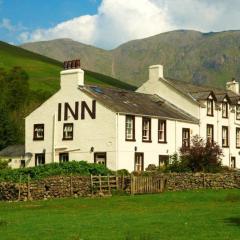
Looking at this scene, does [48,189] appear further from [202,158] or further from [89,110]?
[202,158]

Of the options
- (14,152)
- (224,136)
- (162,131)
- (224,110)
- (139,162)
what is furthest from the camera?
(224,110)

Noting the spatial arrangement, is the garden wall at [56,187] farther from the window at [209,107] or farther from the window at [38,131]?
the window at [209,107]

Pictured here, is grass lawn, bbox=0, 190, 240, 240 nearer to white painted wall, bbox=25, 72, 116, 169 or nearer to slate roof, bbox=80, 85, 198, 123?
white painted wall, bbox=25, 72, 116, 169

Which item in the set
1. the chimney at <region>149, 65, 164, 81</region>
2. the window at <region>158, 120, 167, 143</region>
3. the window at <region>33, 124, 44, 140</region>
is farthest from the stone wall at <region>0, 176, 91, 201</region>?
the chimney at <region>149, 65, 164, 81</region>

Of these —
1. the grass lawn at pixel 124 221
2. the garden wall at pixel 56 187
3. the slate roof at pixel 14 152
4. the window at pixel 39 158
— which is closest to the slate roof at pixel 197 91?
the window at pixel 39 158

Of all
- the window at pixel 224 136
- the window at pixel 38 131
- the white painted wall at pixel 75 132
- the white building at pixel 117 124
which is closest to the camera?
the white painted wall at pixel 75 132

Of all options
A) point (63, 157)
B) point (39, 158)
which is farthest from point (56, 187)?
point (39, 158)

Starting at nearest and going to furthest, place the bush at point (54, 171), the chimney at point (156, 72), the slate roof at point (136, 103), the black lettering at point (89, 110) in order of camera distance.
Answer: the bush at point (54, 171) < the black lettering at point (89, 110) < the slate roof at point (136, 103) < the chimney at point (156, 72)

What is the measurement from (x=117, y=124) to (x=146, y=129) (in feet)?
14.2

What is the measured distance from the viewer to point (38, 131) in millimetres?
64188

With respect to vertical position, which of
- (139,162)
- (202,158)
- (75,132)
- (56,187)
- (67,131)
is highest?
(67,131)

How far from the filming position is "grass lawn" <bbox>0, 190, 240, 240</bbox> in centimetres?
2245

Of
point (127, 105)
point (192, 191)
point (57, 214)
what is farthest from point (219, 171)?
point (57, 214)

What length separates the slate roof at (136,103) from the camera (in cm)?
5984
